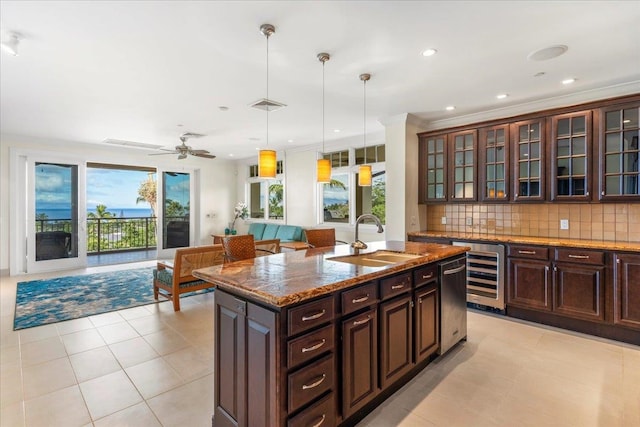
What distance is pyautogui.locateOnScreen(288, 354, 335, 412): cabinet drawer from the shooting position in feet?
5.42

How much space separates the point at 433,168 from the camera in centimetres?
500

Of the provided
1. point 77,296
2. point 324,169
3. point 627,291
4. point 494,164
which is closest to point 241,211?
point 77,296

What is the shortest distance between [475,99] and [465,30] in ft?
5.96

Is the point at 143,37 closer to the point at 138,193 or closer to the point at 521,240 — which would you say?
the point at 521,240

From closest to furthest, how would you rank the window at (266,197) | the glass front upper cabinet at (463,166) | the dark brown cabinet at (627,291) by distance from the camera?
the dark brown cabinet at (627,291) → the glass front upper cabinet at (463,166) → the window at (266,197)

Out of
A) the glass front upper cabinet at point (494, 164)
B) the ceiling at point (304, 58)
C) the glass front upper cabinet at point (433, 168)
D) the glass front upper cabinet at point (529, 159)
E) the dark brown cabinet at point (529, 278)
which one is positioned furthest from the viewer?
the glass front upper cabinet at point (433, 168)

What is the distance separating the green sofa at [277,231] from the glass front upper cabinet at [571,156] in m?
4.69

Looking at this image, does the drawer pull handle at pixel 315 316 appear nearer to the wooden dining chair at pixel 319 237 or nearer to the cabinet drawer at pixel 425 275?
the cabinet drawer at pixel 425 275

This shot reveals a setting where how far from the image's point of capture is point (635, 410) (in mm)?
2236

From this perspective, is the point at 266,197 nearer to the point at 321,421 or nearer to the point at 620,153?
the point at 620,153

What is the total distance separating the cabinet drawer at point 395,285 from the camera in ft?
7.27

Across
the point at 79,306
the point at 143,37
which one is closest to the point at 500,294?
the point at 143,37

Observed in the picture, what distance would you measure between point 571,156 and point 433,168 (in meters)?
1.69

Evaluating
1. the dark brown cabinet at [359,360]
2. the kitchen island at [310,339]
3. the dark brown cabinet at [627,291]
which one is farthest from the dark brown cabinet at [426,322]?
the dark brown cabinet at [627,291]
